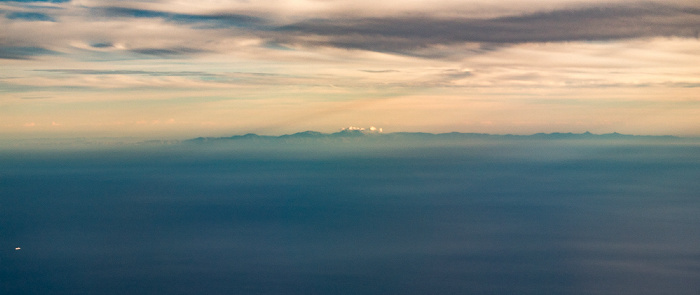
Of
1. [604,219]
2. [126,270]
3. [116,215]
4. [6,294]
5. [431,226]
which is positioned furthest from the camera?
[116,215]

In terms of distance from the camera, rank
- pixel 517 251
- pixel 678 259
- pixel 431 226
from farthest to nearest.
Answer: pixel 431 226, pixel 517 251, pixel 678 259

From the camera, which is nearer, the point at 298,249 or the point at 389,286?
the point at 389,286

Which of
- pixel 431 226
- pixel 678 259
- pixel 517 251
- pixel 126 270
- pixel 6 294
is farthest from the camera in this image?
pixel 431 226

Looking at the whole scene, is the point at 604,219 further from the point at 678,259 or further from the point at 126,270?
the point at 126,270

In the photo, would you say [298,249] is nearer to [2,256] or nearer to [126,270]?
[126,270]

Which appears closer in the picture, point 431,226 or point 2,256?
point 2,256

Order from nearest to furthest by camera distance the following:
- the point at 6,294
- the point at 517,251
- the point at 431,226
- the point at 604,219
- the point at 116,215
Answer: the point at 6,294 → the point at 517,251 → the point at 431,226 → the point at 604,219 → the point at 116,215

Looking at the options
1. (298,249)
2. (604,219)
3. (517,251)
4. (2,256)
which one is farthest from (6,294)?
(604,219)

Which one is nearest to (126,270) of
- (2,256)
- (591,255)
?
(2,256)
